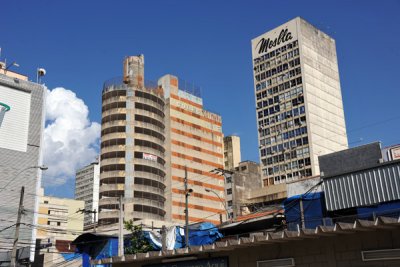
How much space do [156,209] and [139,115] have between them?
2008cm

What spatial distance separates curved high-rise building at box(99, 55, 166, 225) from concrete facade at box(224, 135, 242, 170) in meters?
39.7

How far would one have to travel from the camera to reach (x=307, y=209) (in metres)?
28.3

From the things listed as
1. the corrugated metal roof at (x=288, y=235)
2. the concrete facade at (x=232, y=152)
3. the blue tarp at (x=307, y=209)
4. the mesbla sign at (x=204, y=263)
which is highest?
the concrete facade at (x=232, y=152)

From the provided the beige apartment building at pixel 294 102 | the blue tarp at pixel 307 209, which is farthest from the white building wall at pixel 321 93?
the blue tarp at pixel 307 209

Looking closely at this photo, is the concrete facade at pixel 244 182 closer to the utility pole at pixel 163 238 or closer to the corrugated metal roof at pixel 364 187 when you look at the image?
the utility pole at pixel 163 238

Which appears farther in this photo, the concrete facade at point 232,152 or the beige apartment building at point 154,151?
the concrete facade at point 232,152

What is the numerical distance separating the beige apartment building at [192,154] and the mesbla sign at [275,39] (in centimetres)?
1949

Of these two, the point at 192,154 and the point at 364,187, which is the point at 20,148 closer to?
the point at 192,154

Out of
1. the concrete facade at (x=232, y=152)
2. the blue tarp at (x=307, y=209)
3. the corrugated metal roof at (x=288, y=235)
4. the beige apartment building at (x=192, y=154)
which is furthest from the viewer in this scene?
the concrete facade at (x=232, y=152)

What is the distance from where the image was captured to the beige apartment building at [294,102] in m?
106

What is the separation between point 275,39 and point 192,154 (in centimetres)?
3431

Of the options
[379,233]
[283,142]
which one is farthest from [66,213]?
[379,233]

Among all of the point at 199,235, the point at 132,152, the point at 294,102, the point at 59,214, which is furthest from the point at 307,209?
the point at 59,214

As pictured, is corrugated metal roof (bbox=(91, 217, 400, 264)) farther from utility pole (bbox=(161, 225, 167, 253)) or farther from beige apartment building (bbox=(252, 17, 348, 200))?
beige apartment building (bbox=(252, 17, 348, 200))
